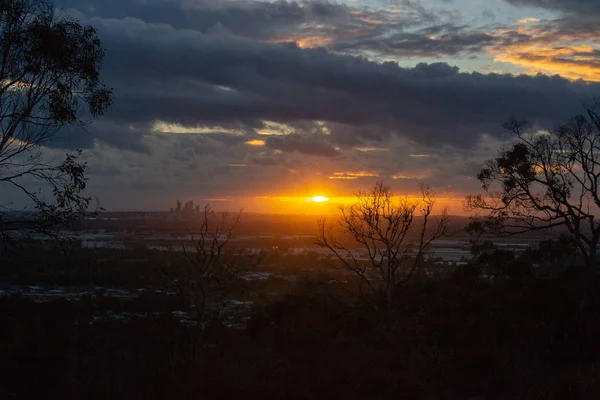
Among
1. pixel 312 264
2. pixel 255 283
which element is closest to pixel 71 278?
pixel 255 283

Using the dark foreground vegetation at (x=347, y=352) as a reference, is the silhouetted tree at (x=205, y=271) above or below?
above

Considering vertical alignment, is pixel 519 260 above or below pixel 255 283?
above

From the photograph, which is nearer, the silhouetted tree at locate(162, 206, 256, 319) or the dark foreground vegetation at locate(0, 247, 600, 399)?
the dark foreground vegetation at locate(0, 247, 600, 399)

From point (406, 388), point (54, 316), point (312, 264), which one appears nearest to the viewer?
point (406, 388)

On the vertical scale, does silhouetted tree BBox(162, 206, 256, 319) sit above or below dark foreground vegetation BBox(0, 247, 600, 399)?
above

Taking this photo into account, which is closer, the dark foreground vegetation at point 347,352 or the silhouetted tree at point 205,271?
the dark foreground vegetation at point 347,352

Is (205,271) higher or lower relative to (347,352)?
higher

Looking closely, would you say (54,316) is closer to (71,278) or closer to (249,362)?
(249,362)

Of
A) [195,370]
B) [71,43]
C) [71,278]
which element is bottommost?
[71,278]
